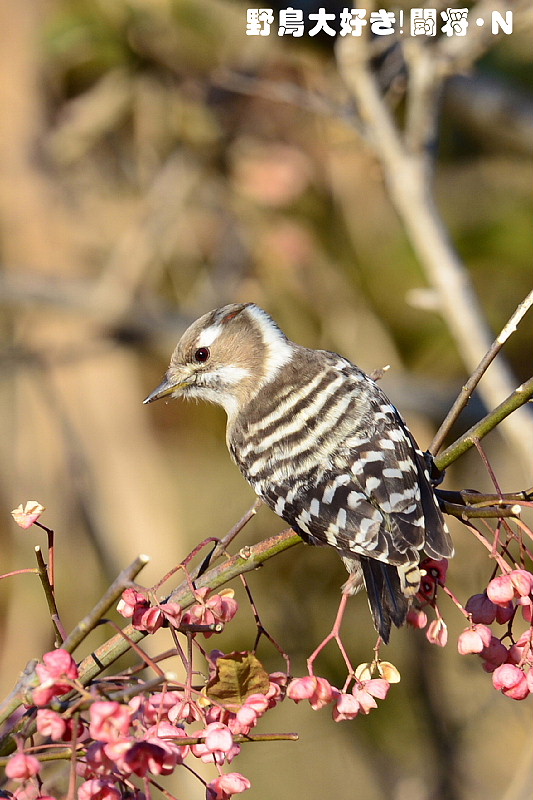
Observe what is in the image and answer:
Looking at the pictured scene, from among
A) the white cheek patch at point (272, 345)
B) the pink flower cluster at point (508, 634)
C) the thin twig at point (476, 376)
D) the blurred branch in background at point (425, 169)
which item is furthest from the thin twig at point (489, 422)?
the blurred branch in background at point (425, 169)

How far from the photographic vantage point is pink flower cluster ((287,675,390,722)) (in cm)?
181

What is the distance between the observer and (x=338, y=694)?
1.87 meters

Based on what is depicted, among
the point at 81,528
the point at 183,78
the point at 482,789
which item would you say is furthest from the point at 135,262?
the point at 482,789

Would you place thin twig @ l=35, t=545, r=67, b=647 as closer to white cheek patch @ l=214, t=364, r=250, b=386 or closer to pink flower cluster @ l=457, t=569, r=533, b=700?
pink flower cluster @ l=457, t=569, r=533, b=700

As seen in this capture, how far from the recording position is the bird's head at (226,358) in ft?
10.4

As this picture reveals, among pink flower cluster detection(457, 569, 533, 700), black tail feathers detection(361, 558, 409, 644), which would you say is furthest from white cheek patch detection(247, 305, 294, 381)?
pink flower cluster detection(457, 569, 533, 700)

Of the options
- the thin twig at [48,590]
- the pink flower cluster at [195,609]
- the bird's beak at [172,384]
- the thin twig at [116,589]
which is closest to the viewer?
the thin twig at [116,589]

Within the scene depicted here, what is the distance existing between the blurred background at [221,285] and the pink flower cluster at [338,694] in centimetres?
290

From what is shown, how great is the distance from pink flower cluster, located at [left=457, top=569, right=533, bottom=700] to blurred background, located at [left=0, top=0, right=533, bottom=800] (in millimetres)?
2809

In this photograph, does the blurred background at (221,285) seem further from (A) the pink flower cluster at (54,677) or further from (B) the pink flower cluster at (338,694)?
(A) the pink flower cluster at (54,677)

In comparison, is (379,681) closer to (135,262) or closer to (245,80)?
(245,80)

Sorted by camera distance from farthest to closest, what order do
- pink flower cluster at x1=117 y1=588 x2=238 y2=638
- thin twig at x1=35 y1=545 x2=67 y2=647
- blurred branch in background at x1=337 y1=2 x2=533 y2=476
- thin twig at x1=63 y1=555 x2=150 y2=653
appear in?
blurred branch in background at x1=337 y1=2 x2=533 y2=476 → pink flower cluster at x1=117 y1=588 x2=238 y2=638 → thin twig at x1=35 y1=545 x2=67 y2=647 → thin twig at x1=63 y1=555 x2=150 y2=653

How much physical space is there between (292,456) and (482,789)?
3.47 metres

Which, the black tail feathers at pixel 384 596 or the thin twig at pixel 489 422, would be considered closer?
the thin twig at pixel 489 422
